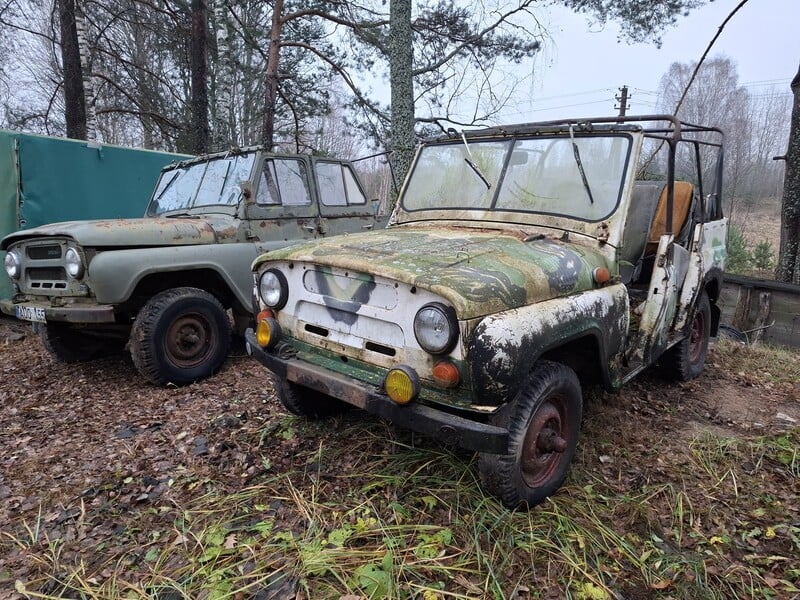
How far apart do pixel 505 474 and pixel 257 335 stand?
63.1 inches

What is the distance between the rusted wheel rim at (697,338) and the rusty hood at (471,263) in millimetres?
2263

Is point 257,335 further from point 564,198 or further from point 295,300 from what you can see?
point 564,198

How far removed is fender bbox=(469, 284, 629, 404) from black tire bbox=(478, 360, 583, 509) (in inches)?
7.0

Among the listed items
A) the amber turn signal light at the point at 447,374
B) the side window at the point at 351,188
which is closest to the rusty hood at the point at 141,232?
the side window at the point at 351,188

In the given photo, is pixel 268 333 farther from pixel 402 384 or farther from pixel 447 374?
pixel 447 374

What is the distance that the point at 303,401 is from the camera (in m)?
3.47

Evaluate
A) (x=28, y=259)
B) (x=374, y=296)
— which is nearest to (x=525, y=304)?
(x=374, y=296)

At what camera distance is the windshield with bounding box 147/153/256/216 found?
525 cm

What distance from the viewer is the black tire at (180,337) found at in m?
4.37

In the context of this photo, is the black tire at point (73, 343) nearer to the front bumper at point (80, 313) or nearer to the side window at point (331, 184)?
the front bumper at point (80, 313)

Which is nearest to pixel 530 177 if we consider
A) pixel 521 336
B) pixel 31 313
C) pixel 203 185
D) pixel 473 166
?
pixel 473 166

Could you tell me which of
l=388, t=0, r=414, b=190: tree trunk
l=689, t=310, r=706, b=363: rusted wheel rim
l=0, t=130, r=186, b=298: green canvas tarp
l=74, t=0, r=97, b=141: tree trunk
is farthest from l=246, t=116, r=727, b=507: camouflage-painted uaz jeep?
l=74, t=0, r=97, b=141: tree trunk

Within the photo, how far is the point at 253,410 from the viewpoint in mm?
3941

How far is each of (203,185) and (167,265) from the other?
1.38 m
